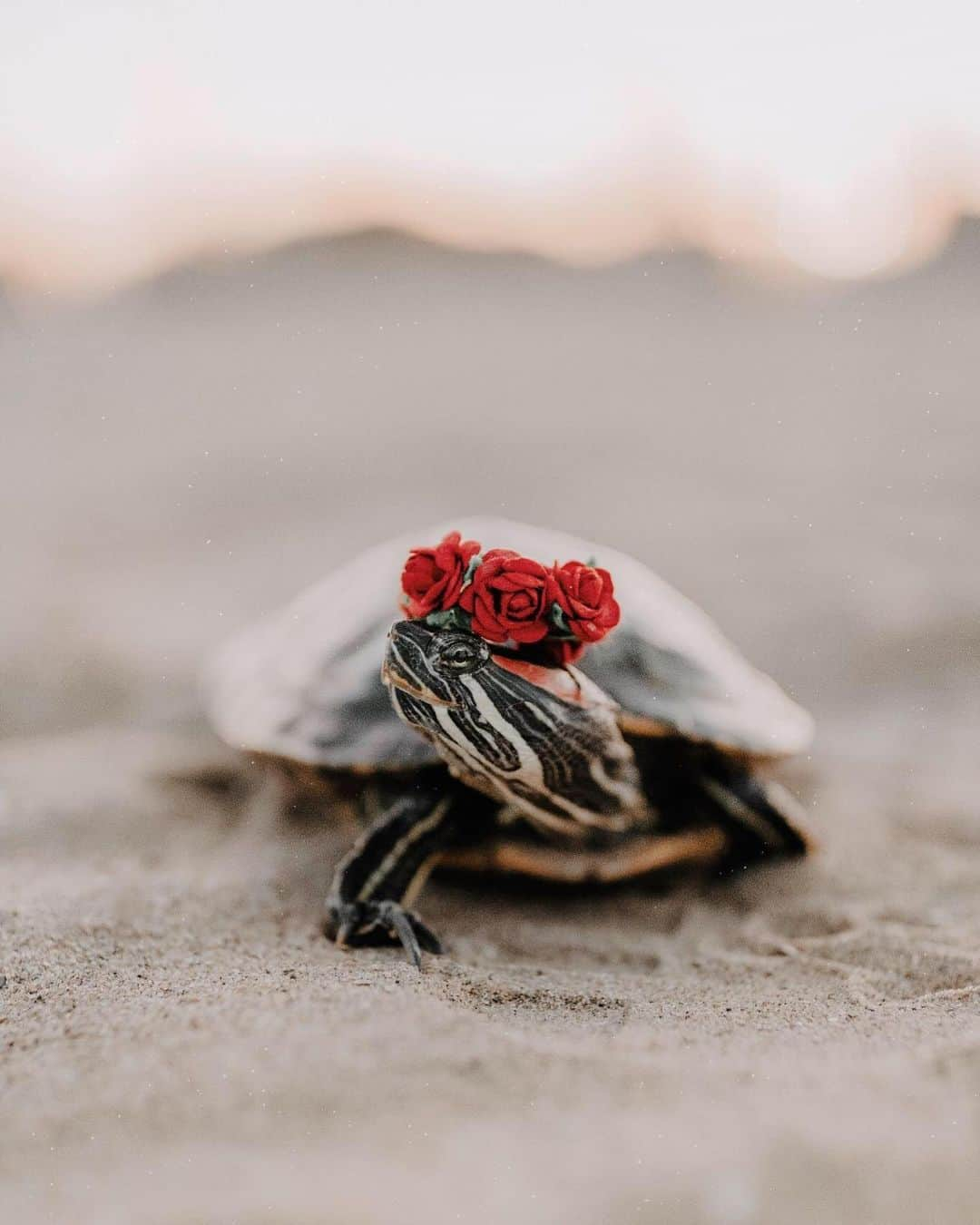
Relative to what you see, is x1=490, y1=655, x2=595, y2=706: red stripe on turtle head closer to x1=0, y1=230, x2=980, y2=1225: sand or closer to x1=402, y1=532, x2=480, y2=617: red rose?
x1=402, y1=532, x2=480, y2=617: red rose

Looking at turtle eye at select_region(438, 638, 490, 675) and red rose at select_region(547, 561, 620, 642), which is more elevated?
red rose at select_region(547, 561, 620, 642)

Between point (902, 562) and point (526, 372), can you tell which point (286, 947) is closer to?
point (902, 562)

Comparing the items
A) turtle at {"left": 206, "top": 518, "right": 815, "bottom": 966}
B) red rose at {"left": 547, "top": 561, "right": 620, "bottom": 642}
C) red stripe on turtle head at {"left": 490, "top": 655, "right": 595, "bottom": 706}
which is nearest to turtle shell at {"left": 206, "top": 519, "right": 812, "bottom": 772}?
turtle at {"left": 206, "top": 518, "right": 815, "bottom": 966}

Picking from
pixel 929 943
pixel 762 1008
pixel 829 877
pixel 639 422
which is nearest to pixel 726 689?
pixel 829 877

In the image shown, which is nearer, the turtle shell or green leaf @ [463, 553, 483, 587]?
green leaf @ [463, 553, 483, 587]

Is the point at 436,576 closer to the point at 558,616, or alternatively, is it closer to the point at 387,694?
the point at 558,616

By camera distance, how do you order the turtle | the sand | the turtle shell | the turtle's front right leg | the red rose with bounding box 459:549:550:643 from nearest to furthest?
the sand, the red rose with bounding box 459:549:550:643, the turtle, the turtle's front right leg, the turtle shell

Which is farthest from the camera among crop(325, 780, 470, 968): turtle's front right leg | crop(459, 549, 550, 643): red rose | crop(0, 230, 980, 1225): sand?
crop(325, 780, 470, 968): turtle's front right leg

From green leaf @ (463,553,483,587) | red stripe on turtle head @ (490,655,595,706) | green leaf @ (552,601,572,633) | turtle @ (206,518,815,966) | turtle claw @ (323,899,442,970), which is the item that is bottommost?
turtle claw @ (323,899,442,970)
